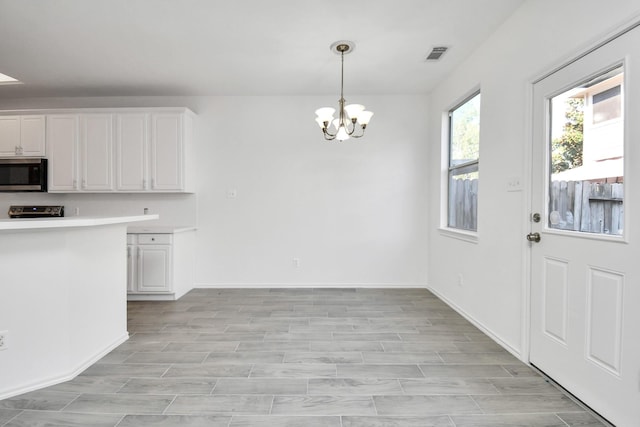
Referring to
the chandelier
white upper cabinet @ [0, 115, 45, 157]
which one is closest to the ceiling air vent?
the chandelier

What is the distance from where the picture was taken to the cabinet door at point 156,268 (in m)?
3.83

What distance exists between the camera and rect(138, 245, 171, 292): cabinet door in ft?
12.6

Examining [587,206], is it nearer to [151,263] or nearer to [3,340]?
[3,340]

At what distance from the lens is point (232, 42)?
2.95 metres

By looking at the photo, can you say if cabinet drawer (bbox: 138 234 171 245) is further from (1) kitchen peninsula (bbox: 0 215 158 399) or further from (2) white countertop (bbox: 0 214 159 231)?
(2) white countertop (bbox: 0 214 159 231)

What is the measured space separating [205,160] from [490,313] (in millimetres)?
3796

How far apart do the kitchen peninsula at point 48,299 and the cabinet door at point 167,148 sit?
1810 millimetres

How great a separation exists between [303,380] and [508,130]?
94.7 inches

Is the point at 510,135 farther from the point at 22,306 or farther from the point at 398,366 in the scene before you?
the point at 22,306

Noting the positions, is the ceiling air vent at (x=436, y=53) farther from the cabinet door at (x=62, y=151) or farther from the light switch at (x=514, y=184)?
the cabinet door at (x=62, y=151)

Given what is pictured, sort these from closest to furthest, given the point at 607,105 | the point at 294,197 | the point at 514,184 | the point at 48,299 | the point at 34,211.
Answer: the point at 607,105, the point at 48,299, the point at 514,184, the point at 34,211, the point at 294,197

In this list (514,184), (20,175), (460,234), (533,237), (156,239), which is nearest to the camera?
(533,237)

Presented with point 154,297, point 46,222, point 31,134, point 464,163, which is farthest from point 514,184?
point 31,134

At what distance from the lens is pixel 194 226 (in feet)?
14.4
